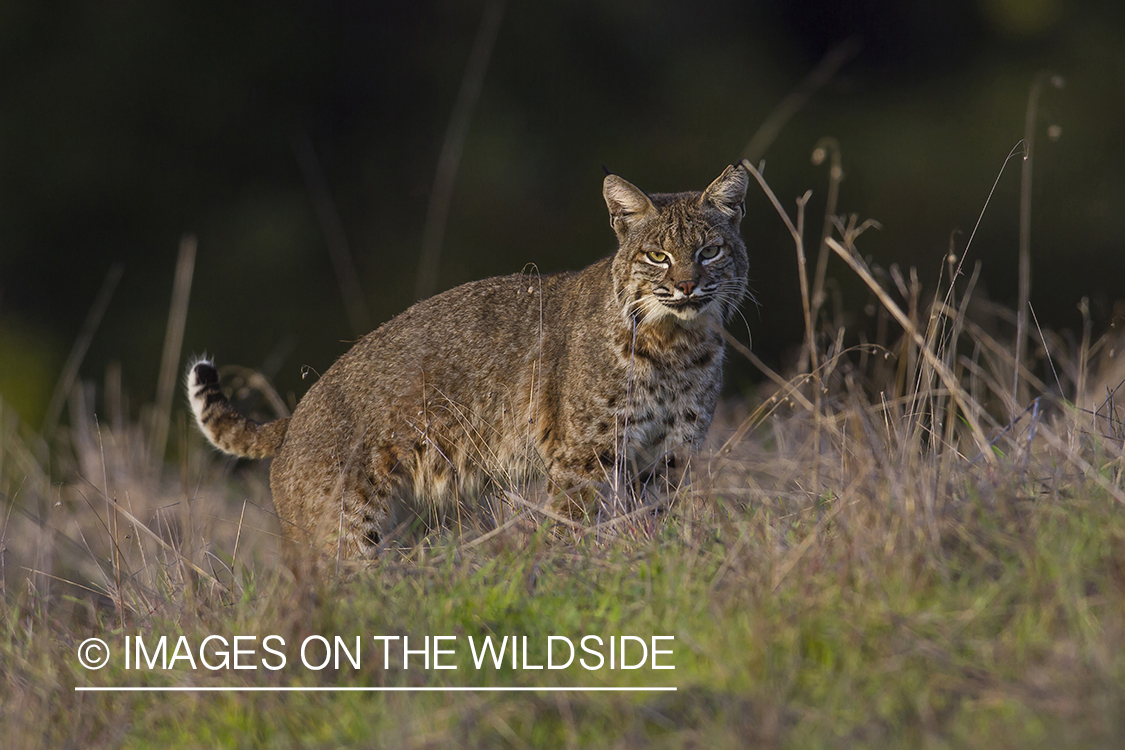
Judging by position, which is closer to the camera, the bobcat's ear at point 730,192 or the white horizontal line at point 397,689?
the white horizontal line at point 397,689

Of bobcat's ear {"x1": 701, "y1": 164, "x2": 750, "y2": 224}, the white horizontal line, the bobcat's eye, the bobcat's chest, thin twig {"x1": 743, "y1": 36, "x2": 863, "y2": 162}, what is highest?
thin twig {"x1": 743, "y1": 36, "x2": 863, "y2": 162}

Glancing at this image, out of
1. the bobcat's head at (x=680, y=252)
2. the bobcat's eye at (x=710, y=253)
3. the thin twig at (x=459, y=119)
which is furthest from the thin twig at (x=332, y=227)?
the bobcat's eye at (x=710, y=253)

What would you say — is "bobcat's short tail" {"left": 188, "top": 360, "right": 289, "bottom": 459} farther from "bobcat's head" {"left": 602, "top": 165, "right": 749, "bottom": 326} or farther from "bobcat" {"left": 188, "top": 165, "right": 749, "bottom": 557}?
"bobcat's head" {"left": 602, "top": 165, "right": 749, "bottom": 326}

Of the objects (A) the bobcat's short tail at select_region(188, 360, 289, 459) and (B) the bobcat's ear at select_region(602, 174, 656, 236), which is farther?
(A) the bobcat's short tail at select_region(188, 360, 289, 459)

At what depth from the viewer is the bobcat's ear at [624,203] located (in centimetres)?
509

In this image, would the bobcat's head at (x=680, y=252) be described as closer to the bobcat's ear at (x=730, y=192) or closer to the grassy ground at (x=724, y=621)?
the bobcat's ear at (x=730, y=192)

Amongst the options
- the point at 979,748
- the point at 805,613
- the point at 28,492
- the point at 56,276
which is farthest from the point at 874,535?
the point at 56,276

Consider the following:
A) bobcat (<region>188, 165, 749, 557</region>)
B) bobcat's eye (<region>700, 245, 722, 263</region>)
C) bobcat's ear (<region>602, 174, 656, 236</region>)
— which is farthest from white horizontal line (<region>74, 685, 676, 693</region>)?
bobcat's ear (<region>602, 174, 656, 236</region>)

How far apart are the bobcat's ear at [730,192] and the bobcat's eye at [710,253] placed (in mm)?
241

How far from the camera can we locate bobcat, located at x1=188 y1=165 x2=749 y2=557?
15.9 ft

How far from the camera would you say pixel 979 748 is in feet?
7.27

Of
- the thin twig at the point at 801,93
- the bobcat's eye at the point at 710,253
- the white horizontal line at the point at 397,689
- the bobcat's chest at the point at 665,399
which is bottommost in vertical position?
the white horizontal line at the point at 397,689

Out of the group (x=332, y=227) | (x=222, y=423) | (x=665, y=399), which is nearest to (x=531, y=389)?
(x=665, y=399)

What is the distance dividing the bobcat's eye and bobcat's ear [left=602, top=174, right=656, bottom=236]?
0.32 m
